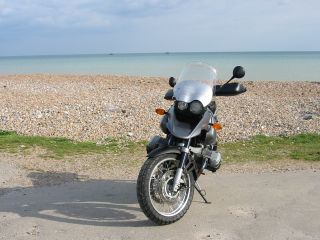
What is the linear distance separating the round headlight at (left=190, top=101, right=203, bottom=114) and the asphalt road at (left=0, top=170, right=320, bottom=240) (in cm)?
113

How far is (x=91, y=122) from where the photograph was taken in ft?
39.3

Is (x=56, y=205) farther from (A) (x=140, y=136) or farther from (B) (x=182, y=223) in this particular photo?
(A) (x=140, y=136)

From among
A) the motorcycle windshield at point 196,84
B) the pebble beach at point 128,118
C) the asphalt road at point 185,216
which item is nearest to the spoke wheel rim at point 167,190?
the asphalt road at point 185,216

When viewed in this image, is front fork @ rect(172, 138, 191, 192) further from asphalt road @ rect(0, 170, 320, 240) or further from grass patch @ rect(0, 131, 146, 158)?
grass patch @ rect(0, 131, 146, 158)

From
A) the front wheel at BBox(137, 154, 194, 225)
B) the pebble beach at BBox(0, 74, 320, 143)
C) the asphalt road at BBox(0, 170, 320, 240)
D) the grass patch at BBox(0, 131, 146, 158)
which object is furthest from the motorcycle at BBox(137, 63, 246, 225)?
the pebble beach at BBox(0, 74, 320, 143)

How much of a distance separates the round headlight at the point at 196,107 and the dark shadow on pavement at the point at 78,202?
1254 millimetres

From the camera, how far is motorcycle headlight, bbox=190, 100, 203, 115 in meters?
5.24

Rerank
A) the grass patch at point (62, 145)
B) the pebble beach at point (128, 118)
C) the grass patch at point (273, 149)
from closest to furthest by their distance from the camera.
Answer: the grass patch at point (273, 149) < the grass patch at point (62, 145) < the pebble beach at point (128, 118)

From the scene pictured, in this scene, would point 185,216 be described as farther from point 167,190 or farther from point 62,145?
point 62,145

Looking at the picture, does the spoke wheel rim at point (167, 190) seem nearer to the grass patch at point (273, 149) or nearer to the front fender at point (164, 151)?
the front fender at point (164, 151)

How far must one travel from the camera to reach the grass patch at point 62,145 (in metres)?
8.88

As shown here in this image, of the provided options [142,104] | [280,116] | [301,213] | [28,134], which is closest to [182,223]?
[301,213]

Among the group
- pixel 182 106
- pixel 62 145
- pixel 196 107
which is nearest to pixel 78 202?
pixel 182 106

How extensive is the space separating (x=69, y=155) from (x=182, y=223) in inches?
155
